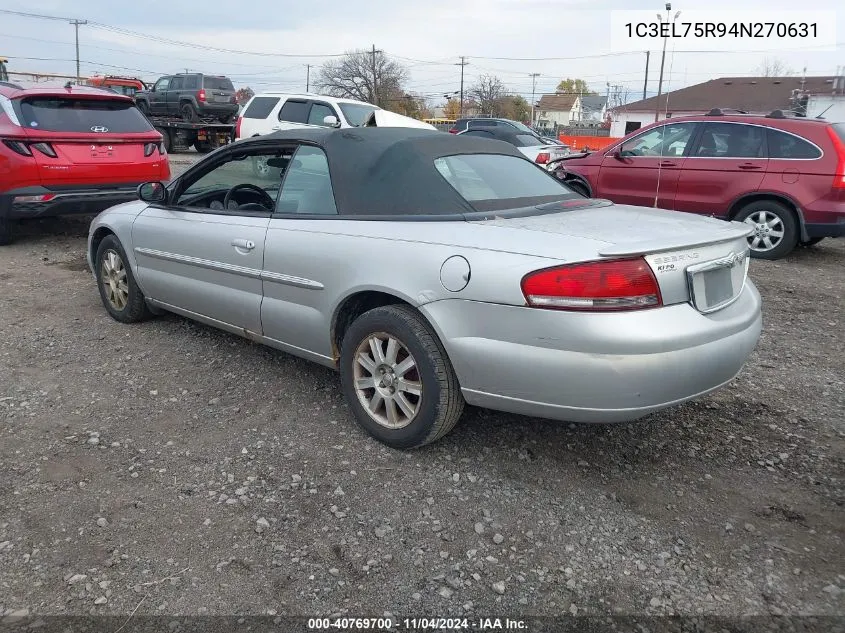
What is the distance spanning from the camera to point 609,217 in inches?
128

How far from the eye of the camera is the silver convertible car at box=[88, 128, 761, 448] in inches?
104

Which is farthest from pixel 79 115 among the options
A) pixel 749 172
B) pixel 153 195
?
pixel 749 172

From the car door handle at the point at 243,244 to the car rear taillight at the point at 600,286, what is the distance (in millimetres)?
1861

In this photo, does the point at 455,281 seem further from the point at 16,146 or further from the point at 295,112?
the point at 295,112

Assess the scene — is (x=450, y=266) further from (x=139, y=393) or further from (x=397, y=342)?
(x=139, y=393)

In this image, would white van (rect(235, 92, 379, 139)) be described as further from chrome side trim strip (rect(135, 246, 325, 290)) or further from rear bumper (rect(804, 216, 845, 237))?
chrome side trim strip (rect(135, 246, 325, 290))

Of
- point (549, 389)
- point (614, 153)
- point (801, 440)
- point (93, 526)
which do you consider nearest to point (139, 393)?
point (93, 526)

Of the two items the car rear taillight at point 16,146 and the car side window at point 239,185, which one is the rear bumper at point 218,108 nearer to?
the car rear taillight at point 16,146

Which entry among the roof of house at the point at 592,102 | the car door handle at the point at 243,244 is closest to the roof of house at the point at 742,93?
the car door handle at the point at 243,244

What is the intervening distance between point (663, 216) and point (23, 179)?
658 cm

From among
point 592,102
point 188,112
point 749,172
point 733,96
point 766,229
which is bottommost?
point 766,229

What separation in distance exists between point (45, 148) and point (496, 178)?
18.7ft

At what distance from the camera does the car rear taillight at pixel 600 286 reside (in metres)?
2.61

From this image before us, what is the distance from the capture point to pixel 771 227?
7.84 m
